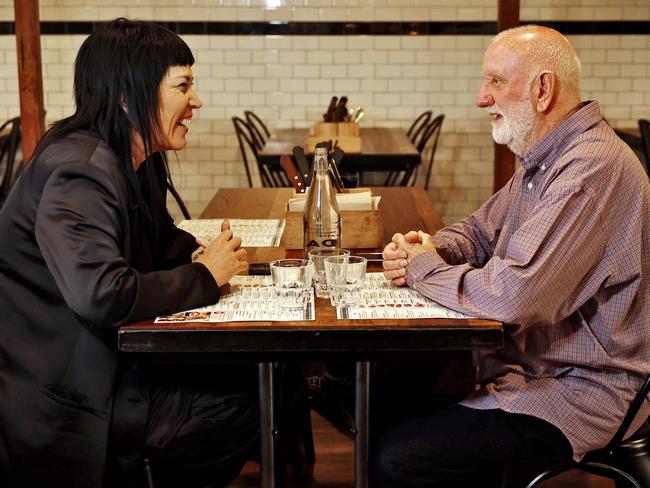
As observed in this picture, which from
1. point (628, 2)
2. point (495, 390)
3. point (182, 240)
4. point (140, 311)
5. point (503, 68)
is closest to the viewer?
point (140, 311)

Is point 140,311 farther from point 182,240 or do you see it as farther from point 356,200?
point 356,200

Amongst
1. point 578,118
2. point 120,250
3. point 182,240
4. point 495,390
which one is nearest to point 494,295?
point 495,390

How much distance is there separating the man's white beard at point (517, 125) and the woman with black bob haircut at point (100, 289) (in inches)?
27.7

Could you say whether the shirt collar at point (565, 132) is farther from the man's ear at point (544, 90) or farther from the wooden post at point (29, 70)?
the wooden post at point (29, 70)

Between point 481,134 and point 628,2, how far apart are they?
1419 millimetres

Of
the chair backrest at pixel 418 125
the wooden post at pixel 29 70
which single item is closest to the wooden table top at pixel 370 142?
the chair backrest at pixel 418 125

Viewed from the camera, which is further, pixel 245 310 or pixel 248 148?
pixel 248 148

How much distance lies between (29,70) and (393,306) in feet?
13.1

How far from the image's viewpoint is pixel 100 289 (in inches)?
76.4

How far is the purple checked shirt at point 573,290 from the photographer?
6.57ft

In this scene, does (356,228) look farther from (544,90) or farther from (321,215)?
(544,90)

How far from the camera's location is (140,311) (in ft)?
6.51

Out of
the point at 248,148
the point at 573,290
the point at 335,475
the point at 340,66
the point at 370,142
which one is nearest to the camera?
the point at 573,290

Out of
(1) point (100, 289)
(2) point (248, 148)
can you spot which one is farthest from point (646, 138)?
(1) point (100, 289)
